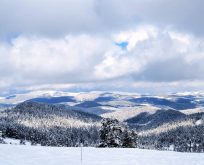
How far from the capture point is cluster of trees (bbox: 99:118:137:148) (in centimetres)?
6631

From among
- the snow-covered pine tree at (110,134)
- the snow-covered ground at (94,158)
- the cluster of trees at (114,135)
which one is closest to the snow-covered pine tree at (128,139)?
the cluster of trees at (114,135)

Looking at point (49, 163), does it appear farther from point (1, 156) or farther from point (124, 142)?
point (124, 142)

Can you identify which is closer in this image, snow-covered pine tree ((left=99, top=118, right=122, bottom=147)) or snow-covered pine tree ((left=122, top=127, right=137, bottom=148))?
snow-covered pine tree ((left=99, top=118, right=122, bottom=147))

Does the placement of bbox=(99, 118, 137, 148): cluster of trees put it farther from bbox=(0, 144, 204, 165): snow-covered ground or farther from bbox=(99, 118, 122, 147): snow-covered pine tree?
bbox=(0, 144, 204, 165): snow-covered ground

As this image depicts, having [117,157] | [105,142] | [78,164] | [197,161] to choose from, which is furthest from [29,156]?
[105,142]

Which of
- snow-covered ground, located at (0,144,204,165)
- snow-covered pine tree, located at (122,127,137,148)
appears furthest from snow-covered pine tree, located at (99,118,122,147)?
snow-covered ground, located at (0,144,204,165)

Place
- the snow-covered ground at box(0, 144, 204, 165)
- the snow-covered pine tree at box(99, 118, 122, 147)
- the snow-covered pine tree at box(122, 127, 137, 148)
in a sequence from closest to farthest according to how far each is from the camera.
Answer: the snow-covered ground at box(0, 144, 204, 165), the snow-covered pine tree at box(99, 118, 122, 147), the snow-covered pine tree at box(122, 127, 137, 148)

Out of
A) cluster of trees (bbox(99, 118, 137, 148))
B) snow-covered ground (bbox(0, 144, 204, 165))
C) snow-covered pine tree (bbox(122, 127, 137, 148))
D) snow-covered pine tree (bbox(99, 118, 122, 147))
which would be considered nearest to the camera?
snow-covered ground (bbox(0, 144, 204, 165))

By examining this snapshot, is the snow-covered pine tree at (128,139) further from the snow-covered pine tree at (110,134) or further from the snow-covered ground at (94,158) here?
the snow-covered ground at (94,158)

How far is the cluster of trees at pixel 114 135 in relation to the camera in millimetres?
66312

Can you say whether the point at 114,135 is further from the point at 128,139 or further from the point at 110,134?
the point at 128,139

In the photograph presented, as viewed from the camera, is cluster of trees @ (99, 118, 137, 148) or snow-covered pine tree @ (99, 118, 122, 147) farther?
cluster of trees @ (99, 118, 137, 148)

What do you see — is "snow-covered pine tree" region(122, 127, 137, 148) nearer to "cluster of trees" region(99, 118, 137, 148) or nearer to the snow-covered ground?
"cluster of trees" region(99, 118, 137, 148)

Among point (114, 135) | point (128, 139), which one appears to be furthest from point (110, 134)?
point (128, 139)
